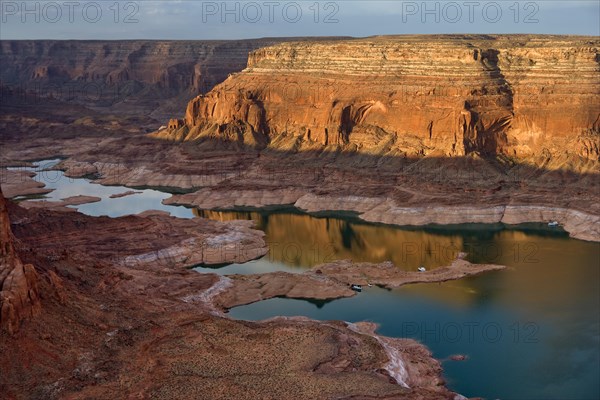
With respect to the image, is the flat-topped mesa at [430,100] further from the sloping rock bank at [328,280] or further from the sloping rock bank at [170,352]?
the sloping rock bank at [170,352]

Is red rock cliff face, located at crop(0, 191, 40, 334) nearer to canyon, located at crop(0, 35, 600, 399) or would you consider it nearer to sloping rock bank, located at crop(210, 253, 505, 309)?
canyon, located at crop(0, 35, 600, 399)

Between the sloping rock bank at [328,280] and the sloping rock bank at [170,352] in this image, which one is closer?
the sloping rock bank at [170,352]

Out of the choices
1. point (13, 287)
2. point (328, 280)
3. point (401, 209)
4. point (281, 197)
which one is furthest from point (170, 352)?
point (281, 197)

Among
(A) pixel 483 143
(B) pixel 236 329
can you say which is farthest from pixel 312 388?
(A) pixel 483 143

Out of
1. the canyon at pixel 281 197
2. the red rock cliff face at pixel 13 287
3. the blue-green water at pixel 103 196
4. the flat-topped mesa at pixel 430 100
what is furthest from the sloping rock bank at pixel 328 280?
the flat-topped mesa at pixel 430 100

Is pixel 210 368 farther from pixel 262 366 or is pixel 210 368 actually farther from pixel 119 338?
pixel 119 338

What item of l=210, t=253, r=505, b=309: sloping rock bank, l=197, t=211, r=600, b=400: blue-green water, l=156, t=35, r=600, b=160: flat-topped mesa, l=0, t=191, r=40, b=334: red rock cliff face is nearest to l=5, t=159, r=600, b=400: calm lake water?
l=197, t=211, r=600, b=400: blue-green water
